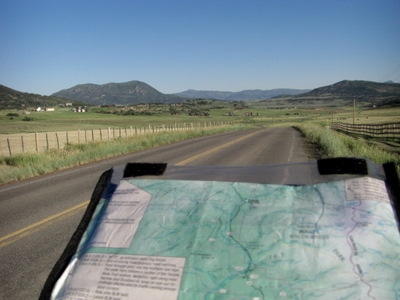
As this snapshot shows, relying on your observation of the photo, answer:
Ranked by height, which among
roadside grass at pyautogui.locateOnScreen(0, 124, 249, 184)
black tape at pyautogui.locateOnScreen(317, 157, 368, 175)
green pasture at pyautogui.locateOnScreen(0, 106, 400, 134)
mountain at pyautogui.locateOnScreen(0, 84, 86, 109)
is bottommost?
green pasture at pyautogui.locateOnScreen(0, 106, 400, 134)

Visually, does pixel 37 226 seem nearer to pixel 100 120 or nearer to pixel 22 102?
pixel 100 120

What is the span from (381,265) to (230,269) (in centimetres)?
67

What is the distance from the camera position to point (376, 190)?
70.6 inches

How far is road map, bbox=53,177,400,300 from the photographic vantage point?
1.60m

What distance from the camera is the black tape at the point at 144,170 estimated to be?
236 cm

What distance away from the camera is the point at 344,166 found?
193cm

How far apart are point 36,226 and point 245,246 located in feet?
19.2

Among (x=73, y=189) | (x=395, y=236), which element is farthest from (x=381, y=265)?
(x=73, y=189)

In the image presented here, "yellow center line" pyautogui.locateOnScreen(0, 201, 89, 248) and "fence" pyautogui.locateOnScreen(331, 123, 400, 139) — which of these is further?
"fence" pyautogui.locateOnScreen(331, 123, 400, 139)

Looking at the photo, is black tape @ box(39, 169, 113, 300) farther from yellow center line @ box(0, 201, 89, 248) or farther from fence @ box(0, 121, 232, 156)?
fence @ box(0, 121, 232, 156)

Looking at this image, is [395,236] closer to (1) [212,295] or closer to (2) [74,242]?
(1) [212,295]

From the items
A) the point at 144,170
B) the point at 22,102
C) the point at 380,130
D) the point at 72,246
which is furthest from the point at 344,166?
the point at 22,102

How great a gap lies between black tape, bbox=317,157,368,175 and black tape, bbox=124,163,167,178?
39.1 inches

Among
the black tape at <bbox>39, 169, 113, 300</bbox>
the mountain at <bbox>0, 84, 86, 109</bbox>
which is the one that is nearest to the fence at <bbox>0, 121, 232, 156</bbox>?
the black tape at <bbox>39, 169, 113, 300</bbox>
